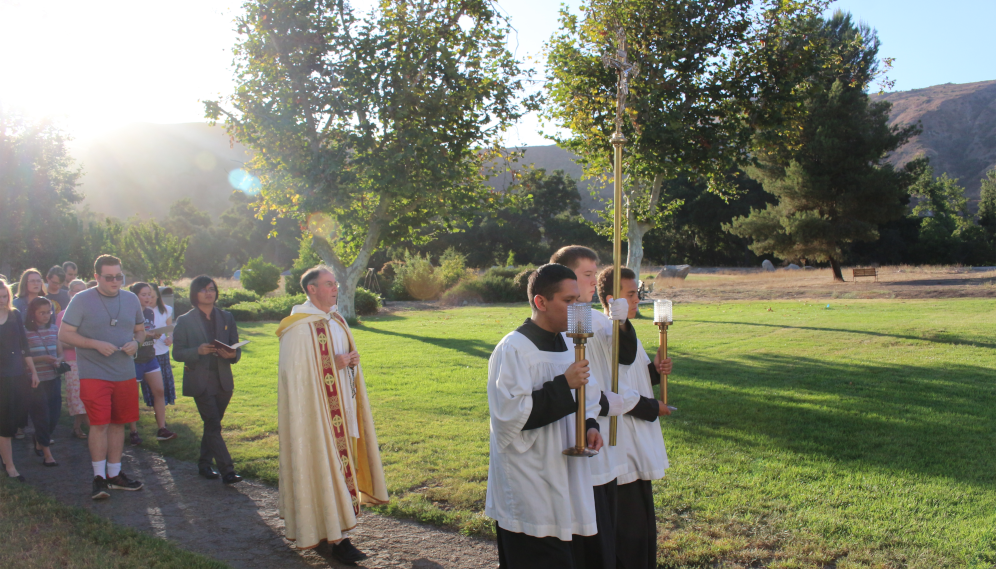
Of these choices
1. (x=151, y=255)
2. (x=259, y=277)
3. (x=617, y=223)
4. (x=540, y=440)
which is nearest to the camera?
(x=540, y=440)

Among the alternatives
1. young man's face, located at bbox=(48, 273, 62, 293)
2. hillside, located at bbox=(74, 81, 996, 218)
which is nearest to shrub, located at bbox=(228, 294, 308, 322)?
young man's face, located at bbox=(48, 273, 62, 293)

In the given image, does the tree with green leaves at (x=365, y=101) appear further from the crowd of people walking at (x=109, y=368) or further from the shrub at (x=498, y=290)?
the crowd of people walking at (x=109, y=368)

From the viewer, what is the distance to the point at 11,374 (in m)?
6.14

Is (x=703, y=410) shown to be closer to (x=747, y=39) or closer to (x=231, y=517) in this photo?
(x=231, y=517)

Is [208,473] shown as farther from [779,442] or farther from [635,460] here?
[779,442]

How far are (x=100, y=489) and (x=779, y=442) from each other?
20.4 ft

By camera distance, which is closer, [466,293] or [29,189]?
[466,293]

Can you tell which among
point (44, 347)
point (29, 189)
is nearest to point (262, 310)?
point (44, 347)

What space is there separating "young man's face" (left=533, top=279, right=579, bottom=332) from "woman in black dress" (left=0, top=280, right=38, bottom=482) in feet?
18.3

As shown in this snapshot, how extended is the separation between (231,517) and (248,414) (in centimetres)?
368

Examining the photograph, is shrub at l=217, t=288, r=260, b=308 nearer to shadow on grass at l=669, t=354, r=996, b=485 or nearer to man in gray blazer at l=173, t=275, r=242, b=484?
shadow on grass at l=669, t=354, r=996, b=485

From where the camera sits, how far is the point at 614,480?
3.45 meters

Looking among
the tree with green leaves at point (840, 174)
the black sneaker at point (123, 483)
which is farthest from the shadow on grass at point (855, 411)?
the tree with green leaves at point (840, 174)

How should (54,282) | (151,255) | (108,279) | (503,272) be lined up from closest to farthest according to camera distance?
(108,279)
(54,282)
(503,272)
(151,255)
